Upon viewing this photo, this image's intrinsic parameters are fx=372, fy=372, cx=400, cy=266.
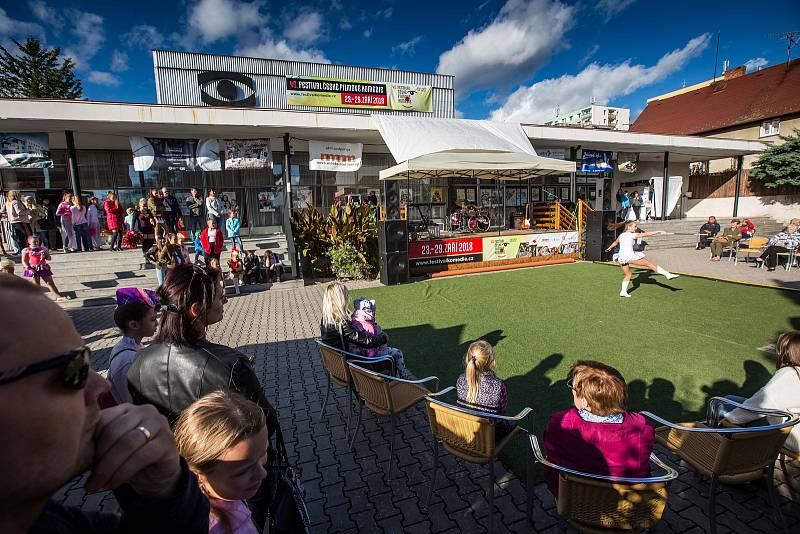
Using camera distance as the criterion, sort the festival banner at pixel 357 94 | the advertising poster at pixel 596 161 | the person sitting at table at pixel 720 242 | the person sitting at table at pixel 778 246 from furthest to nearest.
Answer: the festival banner at pixel 357 94 → the advertising poster at pixel 596 161 → the person sitting at table at pixel 720 242 → the person sitting at table at pixel 778 246

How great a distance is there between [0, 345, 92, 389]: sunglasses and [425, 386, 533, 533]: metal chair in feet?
7.55

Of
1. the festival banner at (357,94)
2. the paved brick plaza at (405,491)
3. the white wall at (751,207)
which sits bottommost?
the paved brick plaza at (405,491)

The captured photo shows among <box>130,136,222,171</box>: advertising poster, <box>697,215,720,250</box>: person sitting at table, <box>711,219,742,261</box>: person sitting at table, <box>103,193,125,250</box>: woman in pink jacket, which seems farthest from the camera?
<box>697,215,720,250</box>: person sitting at table

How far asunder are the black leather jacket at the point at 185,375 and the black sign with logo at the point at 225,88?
66.3ft

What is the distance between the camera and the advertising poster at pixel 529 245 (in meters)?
12.7

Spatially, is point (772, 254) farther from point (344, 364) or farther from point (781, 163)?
point (781, 163)

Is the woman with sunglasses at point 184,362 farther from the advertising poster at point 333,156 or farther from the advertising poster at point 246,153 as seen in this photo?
the advertising poster at point 246,153

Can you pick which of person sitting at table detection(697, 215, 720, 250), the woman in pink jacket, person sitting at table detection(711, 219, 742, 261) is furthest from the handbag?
person sitting at table detection(697, 215, 720, 250)

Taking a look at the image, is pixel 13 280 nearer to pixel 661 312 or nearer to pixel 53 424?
pixel 53 424

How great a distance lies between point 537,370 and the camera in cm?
491

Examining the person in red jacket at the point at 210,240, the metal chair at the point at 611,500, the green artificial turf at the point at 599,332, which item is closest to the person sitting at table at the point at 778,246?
the green artificial turf at the point at 599,332

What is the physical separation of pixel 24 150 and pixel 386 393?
14.9 meters

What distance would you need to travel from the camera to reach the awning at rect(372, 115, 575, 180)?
11969 millimetres

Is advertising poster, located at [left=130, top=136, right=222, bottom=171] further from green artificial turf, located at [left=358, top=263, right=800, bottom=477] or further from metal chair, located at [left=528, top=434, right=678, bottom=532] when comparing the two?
metal chair, located at [left=528, top=434, right=678, bottom=532]
